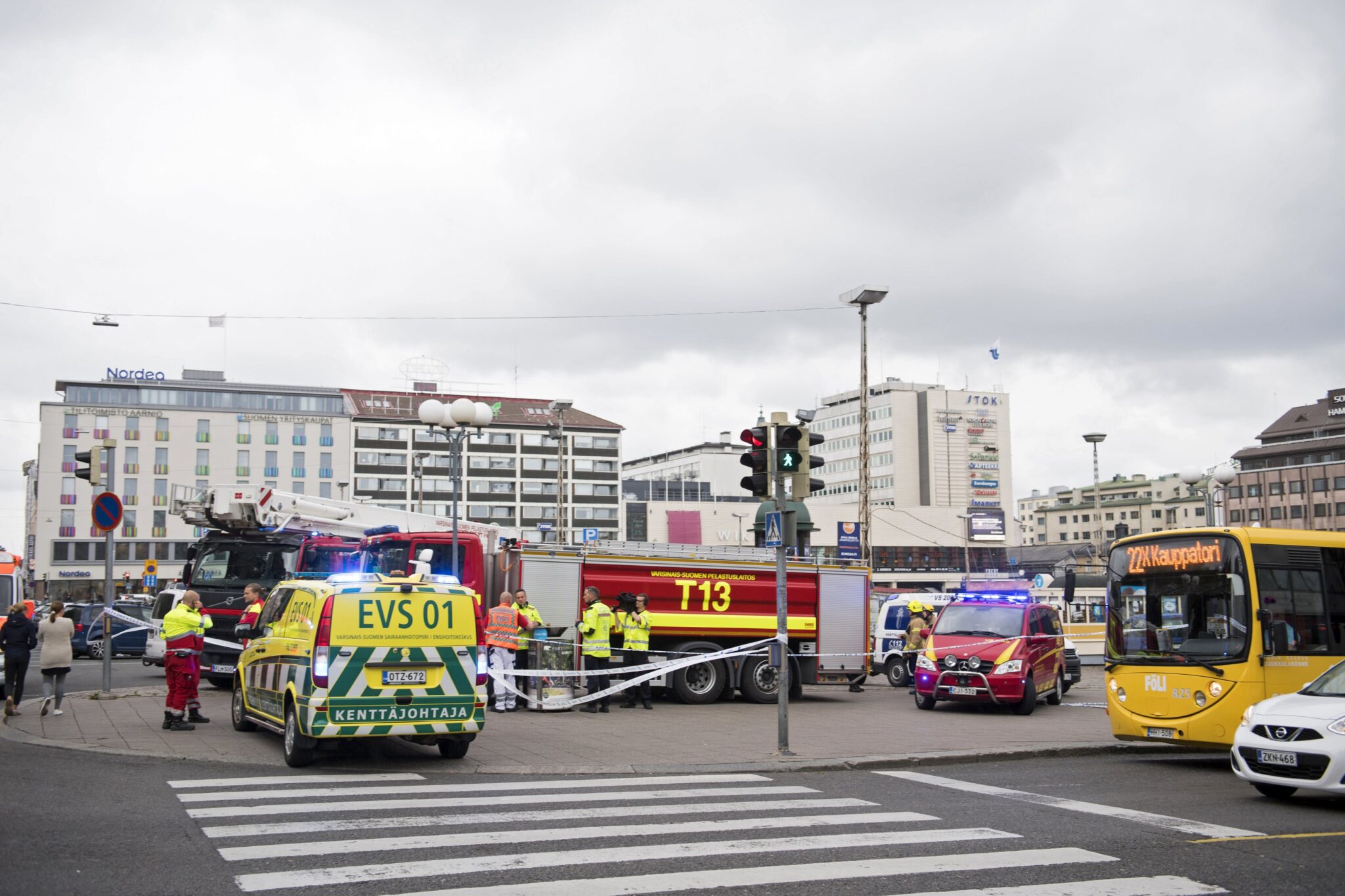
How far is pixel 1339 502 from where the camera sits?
362 ft

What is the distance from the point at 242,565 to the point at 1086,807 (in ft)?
56.7

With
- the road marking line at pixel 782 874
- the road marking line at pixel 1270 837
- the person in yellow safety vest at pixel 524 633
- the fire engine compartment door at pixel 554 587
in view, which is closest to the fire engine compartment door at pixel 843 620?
the fire engine compartment door at pixel 554 587

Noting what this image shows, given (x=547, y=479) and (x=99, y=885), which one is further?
(x=547, y=479)

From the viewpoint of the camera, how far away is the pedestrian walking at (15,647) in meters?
16.7

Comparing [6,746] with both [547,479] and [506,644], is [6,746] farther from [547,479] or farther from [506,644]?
[547,479]

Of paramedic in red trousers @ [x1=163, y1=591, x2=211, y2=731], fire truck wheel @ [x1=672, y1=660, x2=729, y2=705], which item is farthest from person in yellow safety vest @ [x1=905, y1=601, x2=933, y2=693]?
paramedic in red trousers @ [x1=163, y1=591, x2=211, y2=731]

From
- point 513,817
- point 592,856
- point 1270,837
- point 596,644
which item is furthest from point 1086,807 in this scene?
point 596,644

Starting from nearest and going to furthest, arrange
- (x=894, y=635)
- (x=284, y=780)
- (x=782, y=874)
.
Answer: (x=782, y=874) < (x=284, y=780) < (x=894, y=635)

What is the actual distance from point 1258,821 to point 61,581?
3848 inches

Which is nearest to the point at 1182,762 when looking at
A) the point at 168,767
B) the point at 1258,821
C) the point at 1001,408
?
the point at 1258,821

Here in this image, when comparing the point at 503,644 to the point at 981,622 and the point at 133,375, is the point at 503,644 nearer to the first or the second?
the point at 981,622

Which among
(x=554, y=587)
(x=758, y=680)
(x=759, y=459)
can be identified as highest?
(x=759, y=459)

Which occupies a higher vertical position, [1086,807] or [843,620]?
[843,620]

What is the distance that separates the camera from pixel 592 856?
26.7ft
